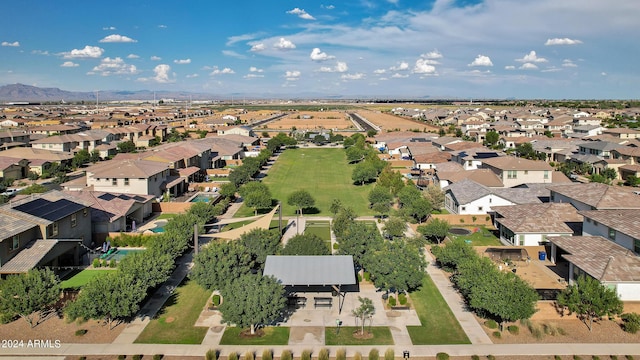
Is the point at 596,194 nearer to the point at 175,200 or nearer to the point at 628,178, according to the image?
the point at 628,178

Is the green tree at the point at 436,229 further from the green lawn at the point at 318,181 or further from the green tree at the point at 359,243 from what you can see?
the green lawn at the point at 318,181

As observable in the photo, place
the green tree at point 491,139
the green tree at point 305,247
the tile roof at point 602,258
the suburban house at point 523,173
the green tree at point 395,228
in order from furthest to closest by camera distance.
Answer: the green tree at point 491,139 → the suburban house at point 523,173 → the green tree at point 395,228 → the green tree at point 305,247 → the tile roof at point 602,258

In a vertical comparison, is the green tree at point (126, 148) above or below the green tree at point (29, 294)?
above

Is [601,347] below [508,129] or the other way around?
below

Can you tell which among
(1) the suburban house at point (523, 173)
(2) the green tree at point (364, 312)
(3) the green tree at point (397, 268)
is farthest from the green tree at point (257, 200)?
(1) the suburban house at point (523, 173)

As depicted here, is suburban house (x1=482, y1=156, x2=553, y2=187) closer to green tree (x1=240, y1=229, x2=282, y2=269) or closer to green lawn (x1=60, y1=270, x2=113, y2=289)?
green tree (x1=240, y1=229, x2=282, y2=269)

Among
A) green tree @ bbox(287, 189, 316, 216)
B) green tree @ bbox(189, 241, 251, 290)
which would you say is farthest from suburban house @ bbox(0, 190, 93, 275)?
green tree @ bbox(287, 189, 316, 216)

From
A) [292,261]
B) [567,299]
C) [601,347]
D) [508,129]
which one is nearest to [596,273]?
[567,299]
